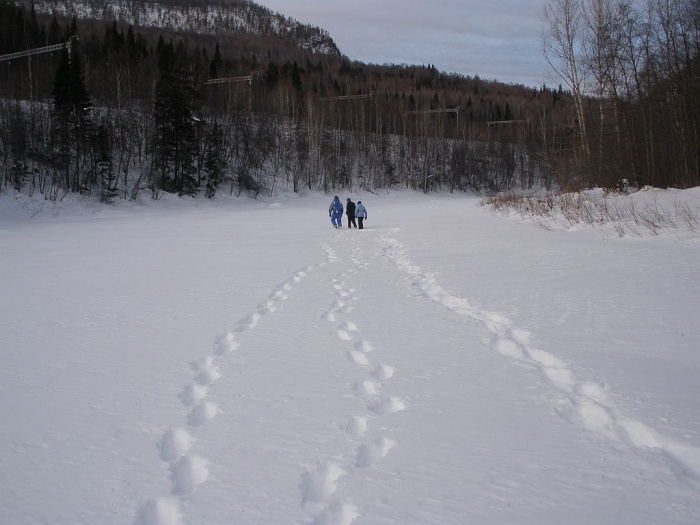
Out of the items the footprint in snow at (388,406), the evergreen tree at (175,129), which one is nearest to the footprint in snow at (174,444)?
the footprint in snow at (388,406)

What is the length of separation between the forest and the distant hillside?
4886 cm

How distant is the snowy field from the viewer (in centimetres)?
256

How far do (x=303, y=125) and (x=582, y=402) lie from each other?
55.8 m

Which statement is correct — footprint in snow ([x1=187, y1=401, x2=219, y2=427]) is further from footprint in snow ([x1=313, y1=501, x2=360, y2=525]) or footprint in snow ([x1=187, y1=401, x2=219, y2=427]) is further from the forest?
the forest

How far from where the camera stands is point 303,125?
56625 millimetres

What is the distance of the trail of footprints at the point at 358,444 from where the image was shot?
2.48m

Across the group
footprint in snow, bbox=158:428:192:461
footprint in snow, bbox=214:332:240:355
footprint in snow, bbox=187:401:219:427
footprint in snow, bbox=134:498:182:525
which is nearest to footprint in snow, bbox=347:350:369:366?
footprint in snow, bbox=214:332:240:355

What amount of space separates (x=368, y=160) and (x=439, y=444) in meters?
62.4

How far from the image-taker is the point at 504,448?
10.1 feet

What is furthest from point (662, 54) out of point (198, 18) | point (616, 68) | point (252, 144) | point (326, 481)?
point (198, 18)

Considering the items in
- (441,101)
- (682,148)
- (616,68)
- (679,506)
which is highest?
(441,101)

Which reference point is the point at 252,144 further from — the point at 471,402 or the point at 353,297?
the point at 471,402

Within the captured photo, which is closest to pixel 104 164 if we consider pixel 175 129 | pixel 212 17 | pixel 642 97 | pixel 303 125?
pixel 175 129

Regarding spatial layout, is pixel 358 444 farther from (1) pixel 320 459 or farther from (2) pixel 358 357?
(2) pixel 358 357
